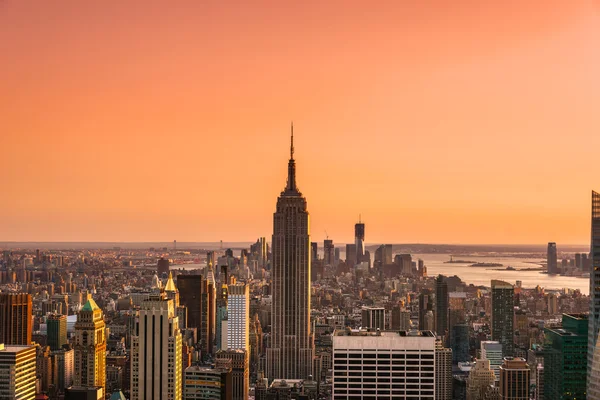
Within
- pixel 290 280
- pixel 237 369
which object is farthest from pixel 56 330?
pixel 290 280

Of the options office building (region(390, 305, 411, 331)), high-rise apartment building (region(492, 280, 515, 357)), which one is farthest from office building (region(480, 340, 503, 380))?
office building (region(390, 305, 411, 331))

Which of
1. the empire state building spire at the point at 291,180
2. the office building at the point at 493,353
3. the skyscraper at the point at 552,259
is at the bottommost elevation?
the office building at the point at 493,353

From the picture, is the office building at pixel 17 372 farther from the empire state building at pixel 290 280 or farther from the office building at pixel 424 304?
the empire state building at pixel 290 280

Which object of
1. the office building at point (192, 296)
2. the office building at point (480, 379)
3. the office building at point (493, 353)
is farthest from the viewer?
the office building at point (493, 353)

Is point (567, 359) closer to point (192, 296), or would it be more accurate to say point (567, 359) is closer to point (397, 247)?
point (397, 247)

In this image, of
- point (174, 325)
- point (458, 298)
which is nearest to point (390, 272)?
point (458, 298)

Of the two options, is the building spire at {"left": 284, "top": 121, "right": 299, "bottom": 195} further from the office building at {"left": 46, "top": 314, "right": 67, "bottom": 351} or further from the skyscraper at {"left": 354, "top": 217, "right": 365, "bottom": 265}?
the office building at {"left": 46, "top": 314, "right": 67, "bottom": 351}

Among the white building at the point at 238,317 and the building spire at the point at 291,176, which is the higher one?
the building spire at the point at 291,176

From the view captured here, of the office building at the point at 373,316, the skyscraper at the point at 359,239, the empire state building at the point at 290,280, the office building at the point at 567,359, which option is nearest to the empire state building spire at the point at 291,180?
the empire state building at the point at 290,280
